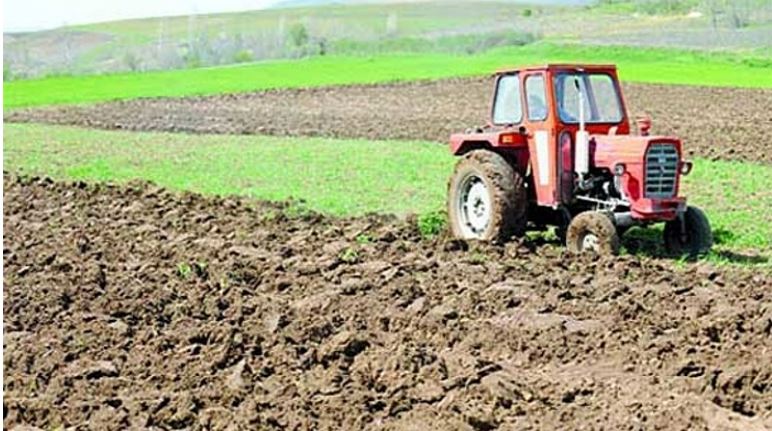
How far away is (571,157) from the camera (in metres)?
11.8

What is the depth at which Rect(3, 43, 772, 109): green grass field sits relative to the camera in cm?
4578

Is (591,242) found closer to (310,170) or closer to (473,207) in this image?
(473,207)

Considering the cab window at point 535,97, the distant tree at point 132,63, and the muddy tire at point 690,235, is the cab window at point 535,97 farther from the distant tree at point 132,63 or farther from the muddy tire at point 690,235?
the distant tree at point 132,63

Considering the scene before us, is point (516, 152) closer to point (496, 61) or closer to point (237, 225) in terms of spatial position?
point (237, 225)

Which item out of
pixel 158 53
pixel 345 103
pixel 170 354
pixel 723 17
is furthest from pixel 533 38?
pixel 170 354

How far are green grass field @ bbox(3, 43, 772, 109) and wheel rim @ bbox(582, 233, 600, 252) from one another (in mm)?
31198

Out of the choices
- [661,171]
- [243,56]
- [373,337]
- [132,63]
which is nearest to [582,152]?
[661,171]

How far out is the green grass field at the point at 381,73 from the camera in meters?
45.8

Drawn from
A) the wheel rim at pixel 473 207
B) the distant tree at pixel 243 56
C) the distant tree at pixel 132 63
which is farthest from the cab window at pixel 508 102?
the distant tree at pixel 243 56

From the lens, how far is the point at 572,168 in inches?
465

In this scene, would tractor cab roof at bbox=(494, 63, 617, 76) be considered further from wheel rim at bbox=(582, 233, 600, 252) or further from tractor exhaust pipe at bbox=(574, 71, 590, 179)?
wheel rim at bbox=(582, 233, 600, 252)

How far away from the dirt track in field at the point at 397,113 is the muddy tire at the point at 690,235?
931 centimetres

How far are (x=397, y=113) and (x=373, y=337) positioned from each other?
27.0 metres

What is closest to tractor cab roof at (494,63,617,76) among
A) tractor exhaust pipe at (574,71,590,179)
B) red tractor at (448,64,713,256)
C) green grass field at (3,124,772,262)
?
red tractor at (448,64,713,256)
